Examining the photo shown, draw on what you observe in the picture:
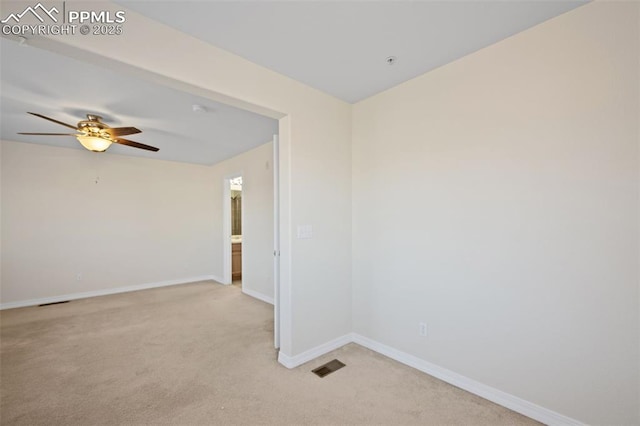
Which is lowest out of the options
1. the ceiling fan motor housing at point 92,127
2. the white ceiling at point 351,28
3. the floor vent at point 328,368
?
the floor vent at point 328,368

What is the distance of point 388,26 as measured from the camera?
6.07 feet

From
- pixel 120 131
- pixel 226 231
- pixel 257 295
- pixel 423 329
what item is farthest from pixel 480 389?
pixel 226 231

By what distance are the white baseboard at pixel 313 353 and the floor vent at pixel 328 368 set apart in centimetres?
17

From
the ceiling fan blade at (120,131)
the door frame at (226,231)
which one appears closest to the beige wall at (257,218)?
the door frame at (226,231)

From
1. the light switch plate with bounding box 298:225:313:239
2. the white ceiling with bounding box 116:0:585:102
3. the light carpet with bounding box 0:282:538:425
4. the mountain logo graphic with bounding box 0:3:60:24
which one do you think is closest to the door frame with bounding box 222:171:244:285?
the light carpet with bounding box 0:282:538:425

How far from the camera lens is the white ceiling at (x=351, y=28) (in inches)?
65.9

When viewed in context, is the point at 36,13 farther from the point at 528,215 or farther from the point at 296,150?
the point at 528,215

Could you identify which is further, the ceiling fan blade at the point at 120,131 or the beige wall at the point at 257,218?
the beige wall at the point at 257,218

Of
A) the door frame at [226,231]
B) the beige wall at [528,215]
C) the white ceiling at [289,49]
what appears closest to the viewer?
the beige wall at [528,215]

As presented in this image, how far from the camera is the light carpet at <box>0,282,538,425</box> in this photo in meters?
1.86

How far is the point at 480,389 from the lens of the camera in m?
2.06

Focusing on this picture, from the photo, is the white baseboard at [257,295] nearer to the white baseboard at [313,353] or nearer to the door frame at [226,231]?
the door frame at [226,231]

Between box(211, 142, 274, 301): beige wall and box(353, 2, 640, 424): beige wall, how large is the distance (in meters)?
2.37

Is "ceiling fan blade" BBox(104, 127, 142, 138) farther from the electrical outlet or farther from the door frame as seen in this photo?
the electrical outlet
